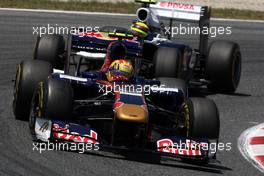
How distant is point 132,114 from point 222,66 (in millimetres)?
5851

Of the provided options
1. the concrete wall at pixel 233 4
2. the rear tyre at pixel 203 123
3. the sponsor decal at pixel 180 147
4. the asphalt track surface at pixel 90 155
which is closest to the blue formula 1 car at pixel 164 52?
the asphalt track surface at pixel 90 155

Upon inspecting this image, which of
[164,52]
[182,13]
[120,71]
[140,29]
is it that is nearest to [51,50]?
[140,29]

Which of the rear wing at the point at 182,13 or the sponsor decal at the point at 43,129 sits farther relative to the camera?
the rear wing at the point at 182,13

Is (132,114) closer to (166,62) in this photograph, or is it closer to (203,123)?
(203,123)

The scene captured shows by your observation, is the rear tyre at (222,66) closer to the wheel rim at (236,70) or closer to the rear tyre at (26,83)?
the wheel rim at (236,70)

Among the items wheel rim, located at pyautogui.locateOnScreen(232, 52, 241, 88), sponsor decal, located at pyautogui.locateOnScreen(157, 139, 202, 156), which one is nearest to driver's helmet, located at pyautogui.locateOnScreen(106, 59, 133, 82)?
sponsor decal, located at pyautogui.locateOnScreen(157, 139, 202, 156)

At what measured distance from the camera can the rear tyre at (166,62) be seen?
47.0ft

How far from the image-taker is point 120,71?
11578 millimetres

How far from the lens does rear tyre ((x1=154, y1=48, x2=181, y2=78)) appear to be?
47.0ft

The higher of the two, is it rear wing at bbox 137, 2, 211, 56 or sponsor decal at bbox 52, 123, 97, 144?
rear wing at bbox 137, 2, 211, 56

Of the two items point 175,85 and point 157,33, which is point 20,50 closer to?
point 157,33

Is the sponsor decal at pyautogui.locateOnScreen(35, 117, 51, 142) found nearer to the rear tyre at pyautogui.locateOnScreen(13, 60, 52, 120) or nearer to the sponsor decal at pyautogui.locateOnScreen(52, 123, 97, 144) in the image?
the sponsor decal at pyautogui.locateOnScreen(52, 123, 97, 144)

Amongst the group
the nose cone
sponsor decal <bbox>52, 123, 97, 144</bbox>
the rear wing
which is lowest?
sponsor decal <bbox>52, 123, 97, 144</bbox>

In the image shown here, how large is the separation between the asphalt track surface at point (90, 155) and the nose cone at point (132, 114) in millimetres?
490
